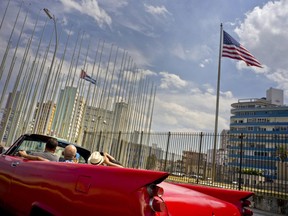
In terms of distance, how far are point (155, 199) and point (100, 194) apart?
44 centimetres

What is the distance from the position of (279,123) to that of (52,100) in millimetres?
80443

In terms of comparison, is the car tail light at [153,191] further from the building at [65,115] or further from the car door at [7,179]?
the building at [65,115]

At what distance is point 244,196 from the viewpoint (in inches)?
109

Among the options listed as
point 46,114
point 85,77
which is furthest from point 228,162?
point 46,114

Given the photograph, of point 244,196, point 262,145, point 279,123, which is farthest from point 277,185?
point 279,123

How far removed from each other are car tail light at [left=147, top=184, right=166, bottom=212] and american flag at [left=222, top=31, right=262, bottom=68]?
1478 cm

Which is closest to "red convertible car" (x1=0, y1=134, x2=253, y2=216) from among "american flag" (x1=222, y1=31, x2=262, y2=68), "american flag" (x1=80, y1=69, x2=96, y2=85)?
"american flag" (x1=222, y1=31, x2=262, y2=68)

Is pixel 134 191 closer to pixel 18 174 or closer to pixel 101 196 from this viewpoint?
pixel 101 196

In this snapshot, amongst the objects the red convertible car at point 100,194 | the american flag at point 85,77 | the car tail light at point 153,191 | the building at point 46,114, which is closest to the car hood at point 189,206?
the red convertible car at point 100,194

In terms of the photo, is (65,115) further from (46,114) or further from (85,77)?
(85,77)

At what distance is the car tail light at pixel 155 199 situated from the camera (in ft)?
5.06

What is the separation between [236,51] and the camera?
15586 mm

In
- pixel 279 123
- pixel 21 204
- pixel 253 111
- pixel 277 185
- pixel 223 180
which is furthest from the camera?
pixel 253 111

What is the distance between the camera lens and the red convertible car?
1.59 metres
